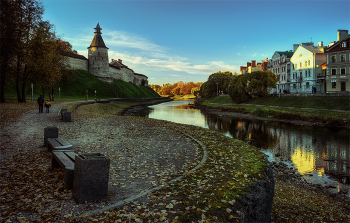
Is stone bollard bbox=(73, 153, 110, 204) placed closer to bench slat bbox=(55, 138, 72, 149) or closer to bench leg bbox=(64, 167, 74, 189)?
bench leg bbox=(64, 167, 74, 189)

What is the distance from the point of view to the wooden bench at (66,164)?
6603mm

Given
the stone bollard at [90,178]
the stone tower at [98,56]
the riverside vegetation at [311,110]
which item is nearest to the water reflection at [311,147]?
the riverside vegetation at [311,110]

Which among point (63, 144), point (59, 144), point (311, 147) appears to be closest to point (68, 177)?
point (63, 144)

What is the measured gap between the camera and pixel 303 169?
17500 mm

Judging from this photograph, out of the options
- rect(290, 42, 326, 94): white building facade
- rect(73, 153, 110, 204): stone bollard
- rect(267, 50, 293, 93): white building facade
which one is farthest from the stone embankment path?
rect(267, 50, 293, 93): white building facade

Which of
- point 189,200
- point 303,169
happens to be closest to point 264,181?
point 189,200

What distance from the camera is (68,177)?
6.64 meters

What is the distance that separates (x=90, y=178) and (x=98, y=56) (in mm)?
107986

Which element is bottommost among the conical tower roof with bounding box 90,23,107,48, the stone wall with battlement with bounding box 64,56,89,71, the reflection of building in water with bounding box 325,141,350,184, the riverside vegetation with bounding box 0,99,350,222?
the reflection of building in water with bounding box 325,141,350,184

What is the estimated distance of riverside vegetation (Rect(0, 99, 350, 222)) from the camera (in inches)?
226

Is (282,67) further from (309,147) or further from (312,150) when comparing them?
(312,150)

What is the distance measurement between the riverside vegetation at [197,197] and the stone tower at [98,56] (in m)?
101

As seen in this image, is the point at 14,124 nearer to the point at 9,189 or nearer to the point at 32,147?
the point at 32,147

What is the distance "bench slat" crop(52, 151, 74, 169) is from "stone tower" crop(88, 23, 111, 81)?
104 m
